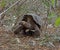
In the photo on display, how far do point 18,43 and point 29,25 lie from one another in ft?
1.94

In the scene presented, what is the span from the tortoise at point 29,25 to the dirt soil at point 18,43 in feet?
0.54

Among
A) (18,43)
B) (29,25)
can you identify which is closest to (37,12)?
(29,25)

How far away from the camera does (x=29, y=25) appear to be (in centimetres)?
423

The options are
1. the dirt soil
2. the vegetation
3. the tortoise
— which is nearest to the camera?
the dirt soil

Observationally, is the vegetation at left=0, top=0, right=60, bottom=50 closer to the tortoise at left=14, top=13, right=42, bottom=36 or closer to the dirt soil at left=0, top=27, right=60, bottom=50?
the dirt soil at left=0, top=27, right=60, bottom=50

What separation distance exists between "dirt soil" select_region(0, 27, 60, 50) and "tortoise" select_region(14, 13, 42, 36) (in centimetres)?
16

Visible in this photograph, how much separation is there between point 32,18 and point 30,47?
31.4 inches

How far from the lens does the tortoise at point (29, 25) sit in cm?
422

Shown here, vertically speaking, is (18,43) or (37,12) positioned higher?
(37,12)

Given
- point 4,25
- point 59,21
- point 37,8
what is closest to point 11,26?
point 4,25

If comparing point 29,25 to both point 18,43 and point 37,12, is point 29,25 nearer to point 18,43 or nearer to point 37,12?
point 18,43

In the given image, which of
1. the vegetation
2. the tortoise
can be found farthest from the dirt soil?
the tortoise

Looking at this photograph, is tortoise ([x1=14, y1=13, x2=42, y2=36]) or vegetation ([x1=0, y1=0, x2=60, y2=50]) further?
tortoise ([x1=14, y1=13, x2=42, y2=36])

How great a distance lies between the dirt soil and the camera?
144 inches
